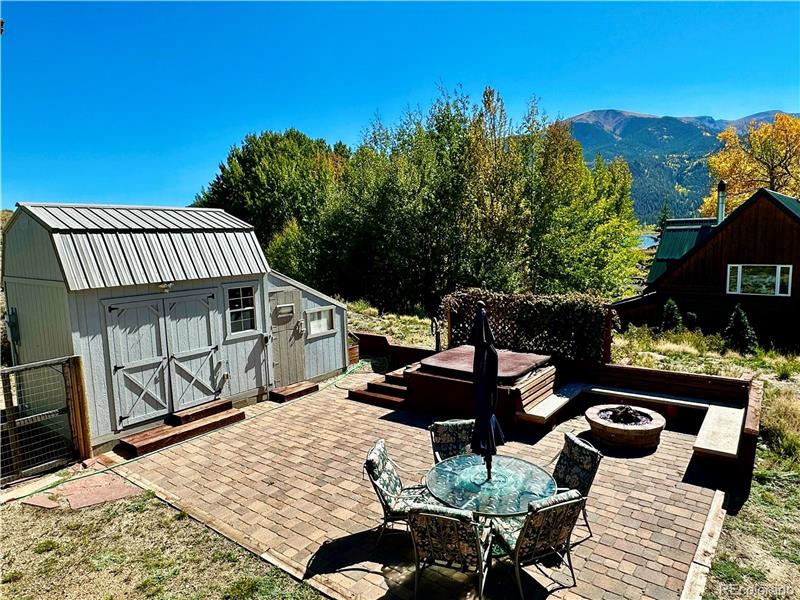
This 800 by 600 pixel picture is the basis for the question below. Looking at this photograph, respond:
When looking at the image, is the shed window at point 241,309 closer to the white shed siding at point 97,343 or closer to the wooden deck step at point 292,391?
the white shed siding at point 97,343

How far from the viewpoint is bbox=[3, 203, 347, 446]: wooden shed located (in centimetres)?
736

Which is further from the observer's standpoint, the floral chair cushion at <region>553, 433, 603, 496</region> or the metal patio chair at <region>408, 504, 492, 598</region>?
the floral chair cushion at <region>553, 433, 603, 496</region>

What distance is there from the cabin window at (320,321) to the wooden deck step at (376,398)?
1.75 meters

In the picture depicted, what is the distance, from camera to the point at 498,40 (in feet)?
44.2

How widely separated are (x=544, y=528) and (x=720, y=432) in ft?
15.3

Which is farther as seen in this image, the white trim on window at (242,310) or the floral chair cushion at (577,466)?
the white trim on window at (242,310)

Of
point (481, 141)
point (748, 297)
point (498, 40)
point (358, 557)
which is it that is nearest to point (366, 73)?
point (481, 141)

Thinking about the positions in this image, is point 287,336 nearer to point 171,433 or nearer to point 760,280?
point 171,433

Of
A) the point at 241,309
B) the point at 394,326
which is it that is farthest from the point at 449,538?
the point at 394,326

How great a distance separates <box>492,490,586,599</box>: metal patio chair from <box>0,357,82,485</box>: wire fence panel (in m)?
6.57

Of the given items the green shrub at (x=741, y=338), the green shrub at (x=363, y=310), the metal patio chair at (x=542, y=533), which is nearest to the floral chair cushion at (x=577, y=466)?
the metal patio chair at (x=542, y=533)

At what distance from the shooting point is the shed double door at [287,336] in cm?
1037

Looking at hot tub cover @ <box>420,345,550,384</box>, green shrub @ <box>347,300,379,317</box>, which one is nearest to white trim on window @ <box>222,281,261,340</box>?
hot tub cover @ <box>420,345,550,384</box>

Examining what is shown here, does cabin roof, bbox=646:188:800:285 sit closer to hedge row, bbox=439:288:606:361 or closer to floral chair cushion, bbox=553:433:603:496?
hedge row, bbox=439:288:606:361
